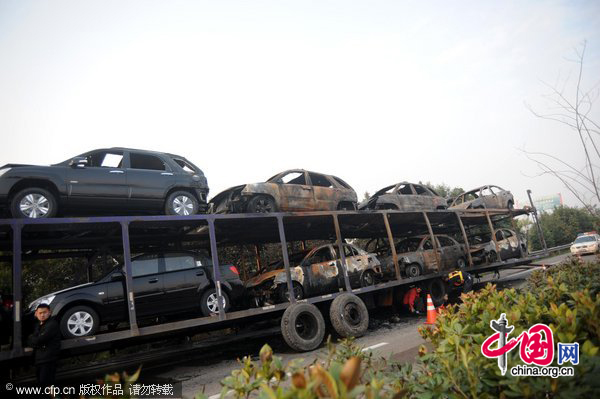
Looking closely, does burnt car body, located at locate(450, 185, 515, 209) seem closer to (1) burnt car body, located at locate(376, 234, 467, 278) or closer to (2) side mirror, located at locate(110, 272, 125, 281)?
(1) burnt car body, located at locate(376, 234, 467, 278)

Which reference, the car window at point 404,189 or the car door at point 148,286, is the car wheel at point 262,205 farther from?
the car window at point 404,189

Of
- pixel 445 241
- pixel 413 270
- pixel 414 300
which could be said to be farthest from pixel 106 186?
pixel 445 241

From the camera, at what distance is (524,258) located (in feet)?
44.2

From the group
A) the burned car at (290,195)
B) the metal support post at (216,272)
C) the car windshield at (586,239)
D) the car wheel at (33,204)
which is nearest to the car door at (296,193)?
the burned car at (290,195)

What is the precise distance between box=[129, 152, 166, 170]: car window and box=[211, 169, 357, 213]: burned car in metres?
1.41

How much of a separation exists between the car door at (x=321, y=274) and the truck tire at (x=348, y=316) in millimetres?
478

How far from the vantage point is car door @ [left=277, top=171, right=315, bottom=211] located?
327 inches

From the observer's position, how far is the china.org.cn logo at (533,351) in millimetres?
1626

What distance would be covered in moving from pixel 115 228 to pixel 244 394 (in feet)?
19.4

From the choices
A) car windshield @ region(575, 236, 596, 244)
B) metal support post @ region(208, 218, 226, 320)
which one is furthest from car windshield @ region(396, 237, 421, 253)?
car windshield @ region(575, 236, 596, 244)

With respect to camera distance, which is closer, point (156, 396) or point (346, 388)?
point (346, 388)

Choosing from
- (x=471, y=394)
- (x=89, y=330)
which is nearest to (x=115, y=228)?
(x=89, y=330)

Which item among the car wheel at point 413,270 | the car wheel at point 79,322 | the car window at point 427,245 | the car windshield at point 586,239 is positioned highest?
the car window at point 427,245

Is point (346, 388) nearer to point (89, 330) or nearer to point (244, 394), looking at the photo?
point (244, 394)
